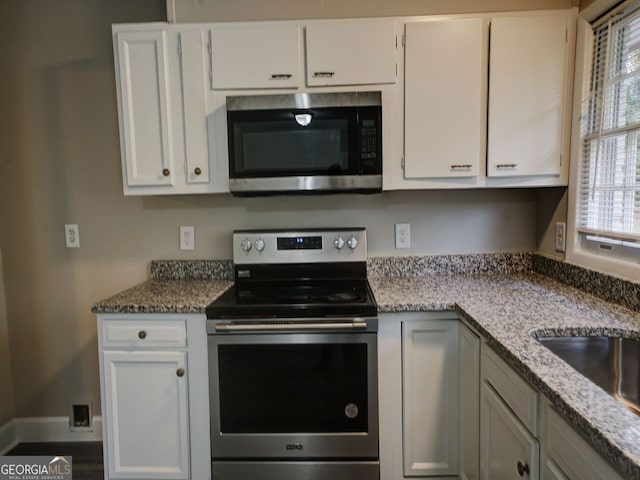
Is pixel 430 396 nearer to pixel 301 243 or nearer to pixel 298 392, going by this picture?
pixel 298 392

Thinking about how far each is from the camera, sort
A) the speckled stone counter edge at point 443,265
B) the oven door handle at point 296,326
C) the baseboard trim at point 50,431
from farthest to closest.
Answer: the baseboard trim at point 50,431 → the speckled stone counter edge at point 443,265 → the oven door handle at point 296,326

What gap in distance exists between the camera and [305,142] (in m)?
1.66

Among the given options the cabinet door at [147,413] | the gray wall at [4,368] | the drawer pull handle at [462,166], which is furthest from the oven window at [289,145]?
the gray wall at [4,368]

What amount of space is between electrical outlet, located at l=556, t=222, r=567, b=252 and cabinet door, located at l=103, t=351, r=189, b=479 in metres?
1.88

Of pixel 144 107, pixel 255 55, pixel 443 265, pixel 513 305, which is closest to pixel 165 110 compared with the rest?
pixel 144 107

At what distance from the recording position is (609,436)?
674mm

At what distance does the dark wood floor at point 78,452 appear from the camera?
1.91m

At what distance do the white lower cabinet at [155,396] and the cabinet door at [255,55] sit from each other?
3.67ft

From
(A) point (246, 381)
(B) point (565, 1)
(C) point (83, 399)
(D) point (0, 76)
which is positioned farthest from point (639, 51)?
(C) point (83, 399)

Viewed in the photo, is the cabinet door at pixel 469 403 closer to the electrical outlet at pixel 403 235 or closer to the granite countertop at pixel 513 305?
the granite countertop at pixel 513 305

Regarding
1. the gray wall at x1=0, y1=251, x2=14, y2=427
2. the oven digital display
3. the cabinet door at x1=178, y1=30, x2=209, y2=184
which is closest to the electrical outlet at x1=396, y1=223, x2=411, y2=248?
the oven digital display

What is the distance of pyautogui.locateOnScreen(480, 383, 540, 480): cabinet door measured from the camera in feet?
3.26

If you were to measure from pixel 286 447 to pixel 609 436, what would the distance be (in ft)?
3.99

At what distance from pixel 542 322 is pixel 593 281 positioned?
1.77 ft
